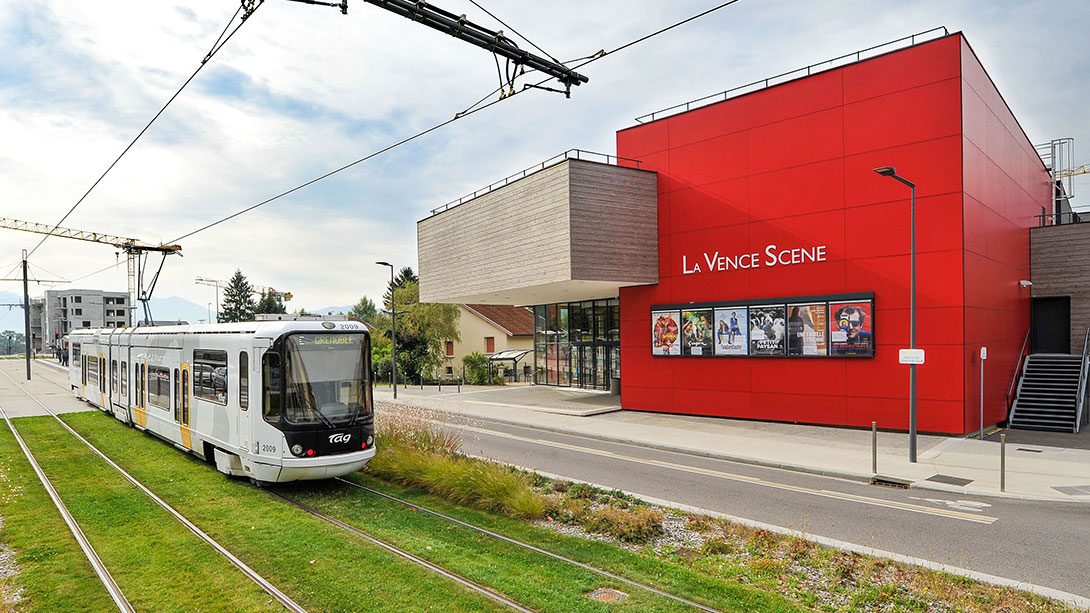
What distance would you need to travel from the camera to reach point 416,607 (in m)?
6.47

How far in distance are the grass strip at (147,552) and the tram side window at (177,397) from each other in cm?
169

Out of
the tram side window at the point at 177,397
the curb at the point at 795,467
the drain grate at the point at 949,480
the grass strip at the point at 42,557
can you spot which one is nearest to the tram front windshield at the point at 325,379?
the grass strip at the point at 42,557

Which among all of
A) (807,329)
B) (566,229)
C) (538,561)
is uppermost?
(566,229)

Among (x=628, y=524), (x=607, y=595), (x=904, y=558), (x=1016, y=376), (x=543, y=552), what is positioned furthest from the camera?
(x=1016, y=376)

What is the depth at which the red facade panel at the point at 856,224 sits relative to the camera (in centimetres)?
1756

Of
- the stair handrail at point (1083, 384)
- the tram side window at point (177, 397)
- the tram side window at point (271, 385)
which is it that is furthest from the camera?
the stair handrail at point (1083, 384)

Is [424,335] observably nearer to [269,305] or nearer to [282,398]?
[282,398]

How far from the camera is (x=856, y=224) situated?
19.0 m

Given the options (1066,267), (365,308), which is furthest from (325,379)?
(365,308)

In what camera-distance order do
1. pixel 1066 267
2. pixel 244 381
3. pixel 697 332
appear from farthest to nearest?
pixel 1066 267 < pixel 697 332 < pixel 244 381

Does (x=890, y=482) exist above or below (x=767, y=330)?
below

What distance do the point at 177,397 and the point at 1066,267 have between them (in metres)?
29.3

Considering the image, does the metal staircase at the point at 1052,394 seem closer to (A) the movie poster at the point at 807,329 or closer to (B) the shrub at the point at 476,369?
(A) the movie poster at the point at 807,329

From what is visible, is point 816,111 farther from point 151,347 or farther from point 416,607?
point 151,347
